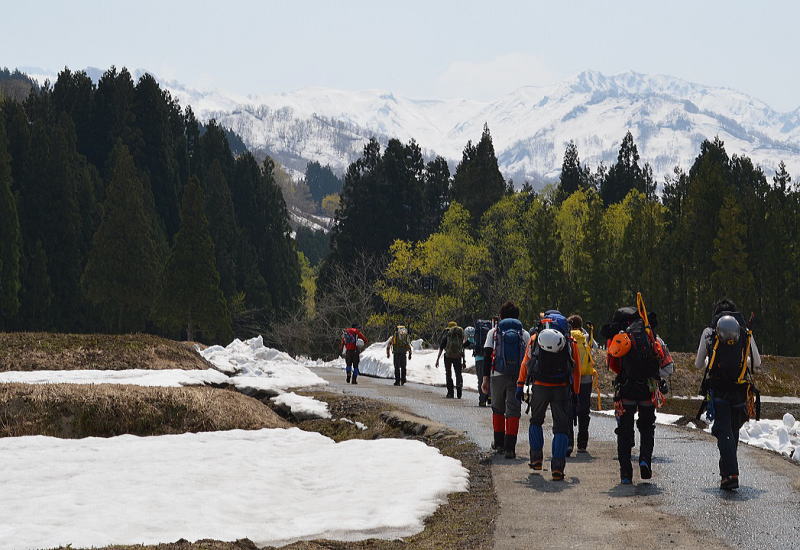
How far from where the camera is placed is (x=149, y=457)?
1420 cm

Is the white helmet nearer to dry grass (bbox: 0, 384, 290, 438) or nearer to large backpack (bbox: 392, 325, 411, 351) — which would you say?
dry grass (bbox: 0, 384, 290, 438)

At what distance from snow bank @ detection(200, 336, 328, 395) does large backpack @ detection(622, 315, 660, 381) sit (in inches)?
556

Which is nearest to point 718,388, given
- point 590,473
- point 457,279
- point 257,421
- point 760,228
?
point 590,473

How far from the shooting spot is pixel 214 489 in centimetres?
1145

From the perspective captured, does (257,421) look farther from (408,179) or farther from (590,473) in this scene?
(408,179)

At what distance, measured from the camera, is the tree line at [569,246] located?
1959 inches

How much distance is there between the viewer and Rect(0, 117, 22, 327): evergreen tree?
52062 mm

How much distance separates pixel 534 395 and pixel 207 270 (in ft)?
169

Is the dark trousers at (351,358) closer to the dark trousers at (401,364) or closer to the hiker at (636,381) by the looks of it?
the dark trousers at (401,364)

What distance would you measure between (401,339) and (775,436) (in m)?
14.1

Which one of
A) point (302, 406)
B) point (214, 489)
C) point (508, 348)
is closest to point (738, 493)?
point (508, 348)

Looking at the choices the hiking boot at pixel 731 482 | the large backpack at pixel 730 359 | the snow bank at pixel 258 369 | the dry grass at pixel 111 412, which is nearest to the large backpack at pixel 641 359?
the large backpack at pixel 730 359

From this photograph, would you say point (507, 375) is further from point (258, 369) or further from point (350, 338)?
point (258, 369)

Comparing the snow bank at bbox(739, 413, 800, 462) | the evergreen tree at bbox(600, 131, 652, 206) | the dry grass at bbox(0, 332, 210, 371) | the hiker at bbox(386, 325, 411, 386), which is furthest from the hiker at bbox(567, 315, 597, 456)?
the evergreen tree at bbox(600, 131, 652, 206)
